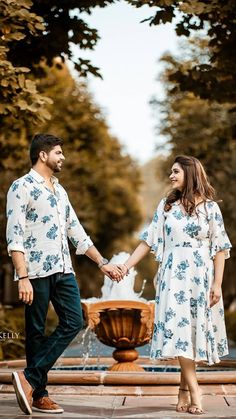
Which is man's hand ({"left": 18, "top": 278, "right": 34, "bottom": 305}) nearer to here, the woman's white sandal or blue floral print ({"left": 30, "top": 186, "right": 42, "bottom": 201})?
blue floral print ({"left": 30, "top": 186, "right": 42, "bottom": 201})

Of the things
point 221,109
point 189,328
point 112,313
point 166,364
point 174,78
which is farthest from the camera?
point 221,109

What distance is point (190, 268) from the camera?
23.8 ft

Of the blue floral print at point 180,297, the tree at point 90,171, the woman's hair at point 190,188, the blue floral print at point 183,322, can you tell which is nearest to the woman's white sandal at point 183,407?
the blue floral print at point 183,322

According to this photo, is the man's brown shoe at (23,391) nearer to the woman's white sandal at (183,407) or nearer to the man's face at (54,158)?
the woman's white sandal at (183,407)

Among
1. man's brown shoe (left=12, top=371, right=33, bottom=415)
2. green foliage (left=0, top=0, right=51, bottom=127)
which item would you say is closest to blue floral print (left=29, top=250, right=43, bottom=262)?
man's brown shoe (left=12, top=371, right=33, bottom=415)

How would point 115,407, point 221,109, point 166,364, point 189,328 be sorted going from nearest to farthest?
point 189,328
point 115,407
point 166,364
point 221,109

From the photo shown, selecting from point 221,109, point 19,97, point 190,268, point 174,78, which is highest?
point 221,109

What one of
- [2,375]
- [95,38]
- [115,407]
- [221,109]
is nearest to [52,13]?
[95,38]

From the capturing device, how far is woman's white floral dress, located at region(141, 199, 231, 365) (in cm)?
716

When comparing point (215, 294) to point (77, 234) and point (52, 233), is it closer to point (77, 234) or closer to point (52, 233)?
point (77, 234)

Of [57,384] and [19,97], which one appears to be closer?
[57,384]

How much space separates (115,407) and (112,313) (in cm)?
344

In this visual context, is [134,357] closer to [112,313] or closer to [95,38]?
[112,313]

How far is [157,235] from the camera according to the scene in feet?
24.5
